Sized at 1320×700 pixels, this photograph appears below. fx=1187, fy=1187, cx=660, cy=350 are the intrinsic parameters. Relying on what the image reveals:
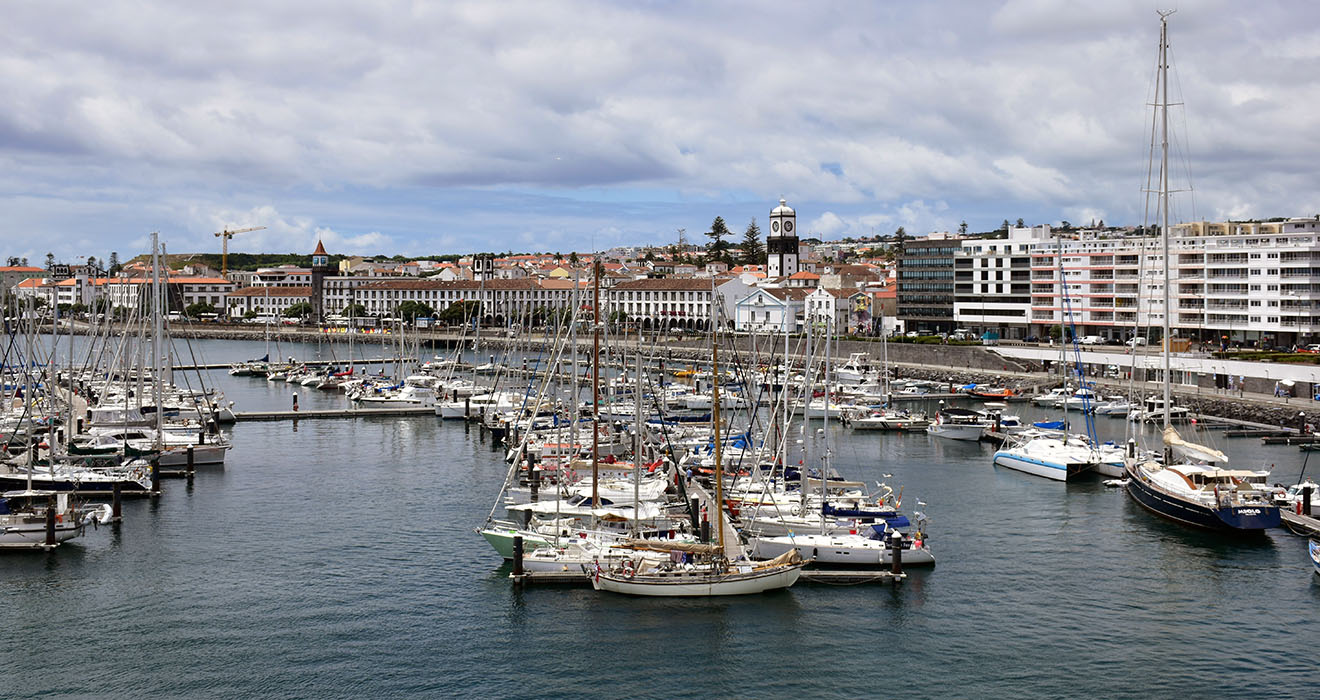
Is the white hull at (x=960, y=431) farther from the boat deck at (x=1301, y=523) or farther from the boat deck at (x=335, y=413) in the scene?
the boat deck at (x=335, y=413)

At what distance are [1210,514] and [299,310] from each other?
477 ft

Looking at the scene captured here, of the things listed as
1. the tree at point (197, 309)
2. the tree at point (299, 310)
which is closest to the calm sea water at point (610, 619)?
the tree at point (299, 310)

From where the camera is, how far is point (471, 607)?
27.8 metres

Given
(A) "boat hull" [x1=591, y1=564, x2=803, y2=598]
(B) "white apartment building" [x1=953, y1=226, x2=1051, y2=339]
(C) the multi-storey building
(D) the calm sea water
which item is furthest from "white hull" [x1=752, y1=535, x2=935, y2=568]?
(C) the multi-storey building

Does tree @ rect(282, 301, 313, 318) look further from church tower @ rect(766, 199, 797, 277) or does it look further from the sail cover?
the sail cover

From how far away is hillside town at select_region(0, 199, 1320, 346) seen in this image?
265 ft

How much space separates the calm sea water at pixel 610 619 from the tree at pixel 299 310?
420 feet

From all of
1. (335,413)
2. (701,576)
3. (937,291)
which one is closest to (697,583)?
(701,576)

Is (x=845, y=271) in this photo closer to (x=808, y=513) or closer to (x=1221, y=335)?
(x=1221, y=335)

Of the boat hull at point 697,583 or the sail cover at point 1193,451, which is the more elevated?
the sail cover at point 1193,451

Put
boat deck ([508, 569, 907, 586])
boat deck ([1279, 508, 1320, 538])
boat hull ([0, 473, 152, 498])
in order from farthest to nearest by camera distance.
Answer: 1. boat hull ([0, 473, 152, 498])
2. boat deck ([1279, 508, 1320, 538])
3. boat deck ([508, 569, 907, 586])

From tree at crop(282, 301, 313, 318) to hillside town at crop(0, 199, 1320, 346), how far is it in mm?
259

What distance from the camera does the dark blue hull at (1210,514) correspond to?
3309 centimetres

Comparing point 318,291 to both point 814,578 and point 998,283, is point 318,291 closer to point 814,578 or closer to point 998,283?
point 998,283
